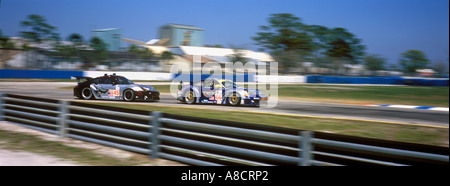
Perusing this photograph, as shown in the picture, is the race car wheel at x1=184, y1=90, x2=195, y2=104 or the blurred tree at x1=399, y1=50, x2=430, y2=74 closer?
the race car wheel at x1=184, y1=90, x2=195, y2=104

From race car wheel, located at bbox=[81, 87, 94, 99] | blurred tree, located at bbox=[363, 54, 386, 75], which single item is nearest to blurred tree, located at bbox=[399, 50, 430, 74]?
blurred tree, located at bbox=[363, 54, 386, 75]

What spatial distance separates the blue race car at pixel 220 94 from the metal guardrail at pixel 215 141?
6.07 m

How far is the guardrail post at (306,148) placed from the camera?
155 inches

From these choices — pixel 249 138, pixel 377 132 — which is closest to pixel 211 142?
pixel 249 138

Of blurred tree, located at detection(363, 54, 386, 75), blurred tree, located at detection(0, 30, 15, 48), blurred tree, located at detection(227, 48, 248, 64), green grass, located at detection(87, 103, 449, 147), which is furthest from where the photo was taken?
blurred tree, located at detection(0, 30, 15, 48)

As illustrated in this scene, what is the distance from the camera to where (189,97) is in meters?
13.0

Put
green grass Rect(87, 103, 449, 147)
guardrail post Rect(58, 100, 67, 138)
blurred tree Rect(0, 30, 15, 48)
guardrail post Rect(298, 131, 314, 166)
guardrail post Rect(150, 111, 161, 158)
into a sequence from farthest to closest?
blurred tree Rect(0, 30, 15, 48), green grass Rect(87, 103, 449, 147), guardrail post Rect(58, 100, 67, 138), guardrail post Rect(150, 111, 161, 158), guardrail post Rect(298, 131, 314, 166)

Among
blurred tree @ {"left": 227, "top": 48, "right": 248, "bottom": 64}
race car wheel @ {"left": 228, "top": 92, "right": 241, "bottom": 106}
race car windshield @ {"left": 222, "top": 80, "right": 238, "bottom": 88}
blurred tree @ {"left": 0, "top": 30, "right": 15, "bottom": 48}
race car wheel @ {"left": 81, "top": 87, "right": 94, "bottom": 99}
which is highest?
blurred tree @ {"left": 0, "top": 30, "right": 15, "bottom": 48}

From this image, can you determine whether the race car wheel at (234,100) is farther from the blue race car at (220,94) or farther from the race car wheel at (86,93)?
the race car wheel at (86,93)

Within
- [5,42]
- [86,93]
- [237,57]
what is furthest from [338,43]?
[5,42]

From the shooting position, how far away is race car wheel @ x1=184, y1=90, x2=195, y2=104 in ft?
42.4

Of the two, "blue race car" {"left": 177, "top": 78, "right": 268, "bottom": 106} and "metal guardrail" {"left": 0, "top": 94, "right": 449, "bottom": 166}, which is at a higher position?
"blue race car" {"left": 177, "top": 78, "right": 268, "bottom": 106}

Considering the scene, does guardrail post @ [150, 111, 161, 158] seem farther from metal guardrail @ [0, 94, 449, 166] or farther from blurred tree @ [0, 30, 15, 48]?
blurred tree @ [0, 30, 15, 48]
